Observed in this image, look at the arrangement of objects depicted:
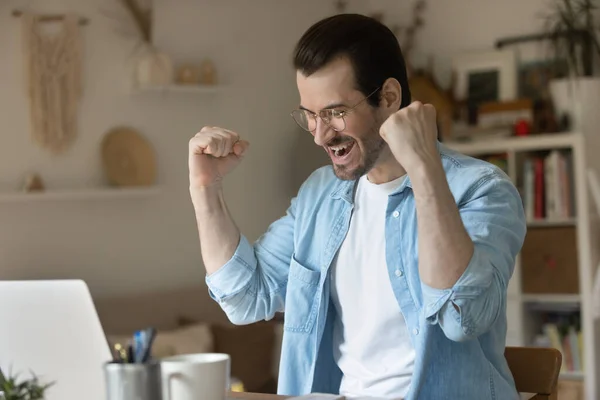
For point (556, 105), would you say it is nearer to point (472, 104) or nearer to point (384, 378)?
point (472, 104)

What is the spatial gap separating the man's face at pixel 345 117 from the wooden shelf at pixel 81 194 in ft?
7.22

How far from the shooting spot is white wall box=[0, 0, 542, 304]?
375 centimetres

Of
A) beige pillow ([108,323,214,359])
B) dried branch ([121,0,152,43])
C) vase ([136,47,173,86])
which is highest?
dried branch ([121,0,152,43])

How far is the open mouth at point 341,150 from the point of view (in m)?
1.73

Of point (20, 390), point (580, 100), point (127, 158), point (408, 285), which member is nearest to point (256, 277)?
point (408, 285)

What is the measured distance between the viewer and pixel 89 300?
1.37 m

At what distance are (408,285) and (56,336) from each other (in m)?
0.62

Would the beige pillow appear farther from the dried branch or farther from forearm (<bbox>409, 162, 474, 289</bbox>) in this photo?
forearm (<bbox>409, 162, 474, 289</bbox>)

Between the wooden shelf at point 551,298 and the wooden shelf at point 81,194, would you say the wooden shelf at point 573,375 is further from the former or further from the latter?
the wooden shelf at point 81,194

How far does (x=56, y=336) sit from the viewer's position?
4.55 ft

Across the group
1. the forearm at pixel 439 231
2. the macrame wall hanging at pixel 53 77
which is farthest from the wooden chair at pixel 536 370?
the macrame wall hanging at pixel 53 77

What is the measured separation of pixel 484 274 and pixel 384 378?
1.08 feet

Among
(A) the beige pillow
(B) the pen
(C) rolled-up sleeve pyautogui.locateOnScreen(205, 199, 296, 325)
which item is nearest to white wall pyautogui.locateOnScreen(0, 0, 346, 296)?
(A) the beige pillow

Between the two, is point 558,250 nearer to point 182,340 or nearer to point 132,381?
point 182,340
